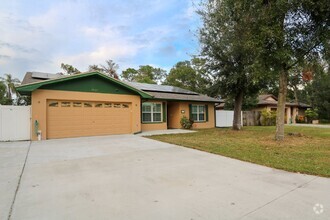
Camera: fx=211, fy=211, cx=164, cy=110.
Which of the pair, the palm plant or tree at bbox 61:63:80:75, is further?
tree at bbox 61:63:80:75

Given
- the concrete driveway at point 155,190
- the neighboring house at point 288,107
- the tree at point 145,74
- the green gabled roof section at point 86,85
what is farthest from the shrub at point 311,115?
the concrete driveway at point 155,190

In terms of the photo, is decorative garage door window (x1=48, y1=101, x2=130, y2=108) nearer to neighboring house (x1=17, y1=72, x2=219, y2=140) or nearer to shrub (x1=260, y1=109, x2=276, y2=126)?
neighboring house (x1=17, y1=72, x2=219, y2=140)

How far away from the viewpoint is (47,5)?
10547mm

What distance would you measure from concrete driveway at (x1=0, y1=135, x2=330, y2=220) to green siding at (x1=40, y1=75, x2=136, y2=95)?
5.80 meters

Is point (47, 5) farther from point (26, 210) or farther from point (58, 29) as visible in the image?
point (26, 210)

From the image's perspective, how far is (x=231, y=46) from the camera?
12766mm

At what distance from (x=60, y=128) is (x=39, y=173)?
6.90 metres

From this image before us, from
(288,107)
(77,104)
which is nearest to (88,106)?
(77,104)

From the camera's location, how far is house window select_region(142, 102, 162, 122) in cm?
1550

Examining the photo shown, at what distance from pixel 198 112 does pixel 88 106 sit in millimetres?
9711

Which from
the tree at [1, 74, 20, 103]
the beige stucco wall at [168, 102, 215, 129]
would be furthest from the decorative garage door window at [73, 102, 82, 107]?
the tree at [1, 74, 20, 103]

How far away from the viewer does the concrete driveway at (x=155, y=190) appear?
10.1 ft

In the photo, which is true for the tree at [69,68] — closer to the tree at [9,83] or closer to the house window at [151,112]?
the tree at [9,83]

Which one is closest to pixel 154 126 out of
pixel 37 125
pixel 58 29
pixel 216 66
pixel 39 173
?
pixel 216 66
